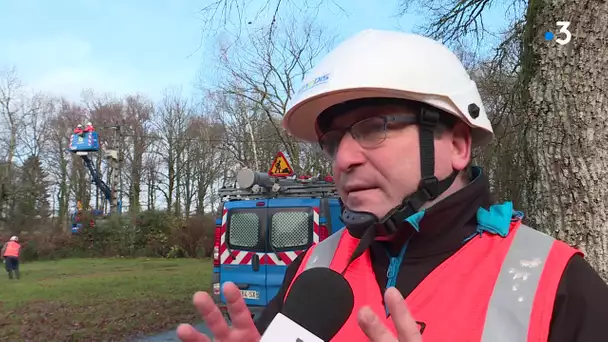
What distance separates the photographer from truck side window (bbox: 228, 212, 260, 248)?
30.4ft

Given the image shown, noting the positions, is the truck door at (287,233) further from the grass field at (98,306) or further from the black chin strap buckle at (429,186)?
the black chin strap buckle at (429,186)

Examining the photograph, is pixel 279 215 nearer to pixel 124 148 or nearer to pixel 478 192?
pixel 478 192

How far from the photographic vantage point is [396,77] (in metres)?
1.76

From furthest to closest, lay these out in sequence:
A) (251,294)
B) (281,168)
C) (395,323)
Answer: (281,168)
(251,294)
(395,323)

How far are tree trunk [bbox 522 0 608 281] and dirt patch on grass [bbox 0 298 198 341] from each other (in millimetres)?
7537

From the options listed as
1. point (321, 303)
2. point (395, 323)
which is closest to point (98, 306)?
point (321, 303)

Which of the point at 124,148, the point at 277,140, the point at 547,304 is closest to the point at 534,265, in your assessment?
the point at 547,304

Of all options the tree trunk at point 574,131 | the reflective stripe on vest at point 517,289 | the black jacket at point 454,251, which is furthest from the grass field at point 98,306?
the reflective stripe on vest at point 517,289

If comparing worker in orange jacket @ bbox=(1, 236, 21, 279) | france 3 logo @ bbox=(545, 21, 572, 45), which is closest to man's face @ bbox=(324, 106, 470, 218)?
france 3 logo @ bbox=(545, 21, 572, 45)

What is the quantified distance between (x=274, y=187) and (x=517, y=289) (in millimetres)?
8110

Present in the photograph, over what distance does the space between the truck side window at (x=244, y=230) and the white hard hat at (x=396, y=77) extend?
7.37 meters

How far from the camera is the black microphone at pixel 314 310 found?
1.31 meters

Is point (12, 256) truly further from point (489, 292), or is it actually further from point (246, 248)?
point (489, 292)

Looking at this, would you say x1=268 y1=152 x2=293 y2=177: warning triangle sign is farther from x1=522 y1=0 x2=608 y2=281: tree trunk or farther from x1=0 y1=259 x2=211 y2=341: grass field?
x1=522 y1=0 x2=608 y2=281: tree trunk
